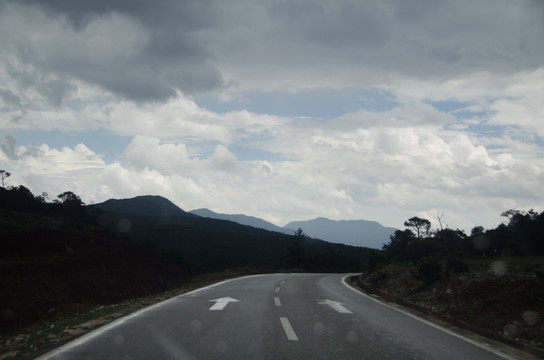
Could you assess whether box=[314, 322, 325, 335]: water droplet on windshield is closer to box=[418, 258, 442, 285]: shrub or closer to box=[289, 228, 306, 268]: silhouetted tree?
box=[418, 258, 442, 285]: shrub

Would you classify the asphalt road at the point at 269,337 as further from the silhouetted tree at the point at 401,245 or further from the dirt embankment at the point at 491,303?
the silhouetted tree at the point at 401,245

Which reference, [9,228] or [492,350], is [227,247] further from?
[492,350]

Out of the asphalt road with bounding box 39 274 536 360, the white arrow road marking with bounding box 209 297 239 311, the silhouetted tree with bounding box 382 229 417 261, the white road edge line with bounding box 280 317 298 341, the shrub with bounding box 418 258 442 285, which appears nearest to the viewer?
the asphalt road with bounding box 39 274 536 360

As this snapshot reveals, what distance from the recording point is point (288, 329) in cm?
833

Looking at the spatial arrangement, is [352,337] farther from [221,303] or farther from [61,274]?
[61,274]

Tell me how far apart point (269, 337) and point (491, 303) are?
6.78 metres

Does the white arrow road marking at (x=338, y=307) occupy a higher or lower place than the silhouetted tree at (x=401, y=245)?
lower

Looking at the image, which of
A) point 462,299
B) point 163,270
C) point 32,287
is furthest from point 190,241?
point 462,299

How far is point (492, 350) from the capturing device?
7.20m

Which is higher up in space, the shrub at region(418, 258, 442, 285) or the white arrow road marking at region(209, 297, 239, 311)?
the shrub at region(418, 258, 442, 285)

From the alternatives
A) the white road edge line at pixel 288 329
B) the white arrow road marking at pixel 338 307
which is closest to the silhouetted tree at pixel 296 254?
the white arrow road marking at pixel 338 307

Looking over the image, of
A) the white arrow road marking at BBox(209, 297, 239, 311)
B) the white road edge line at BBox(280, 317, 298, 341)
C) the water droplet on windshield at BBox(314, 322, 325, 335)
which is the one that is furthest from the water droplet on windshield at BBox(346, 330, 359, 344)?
the white arrow road marking at BBox(209, 297, 239, 311)

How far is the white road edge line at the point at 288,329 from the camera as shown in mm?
7520

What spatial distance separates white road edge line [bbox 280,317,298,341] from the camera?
24.7ft
